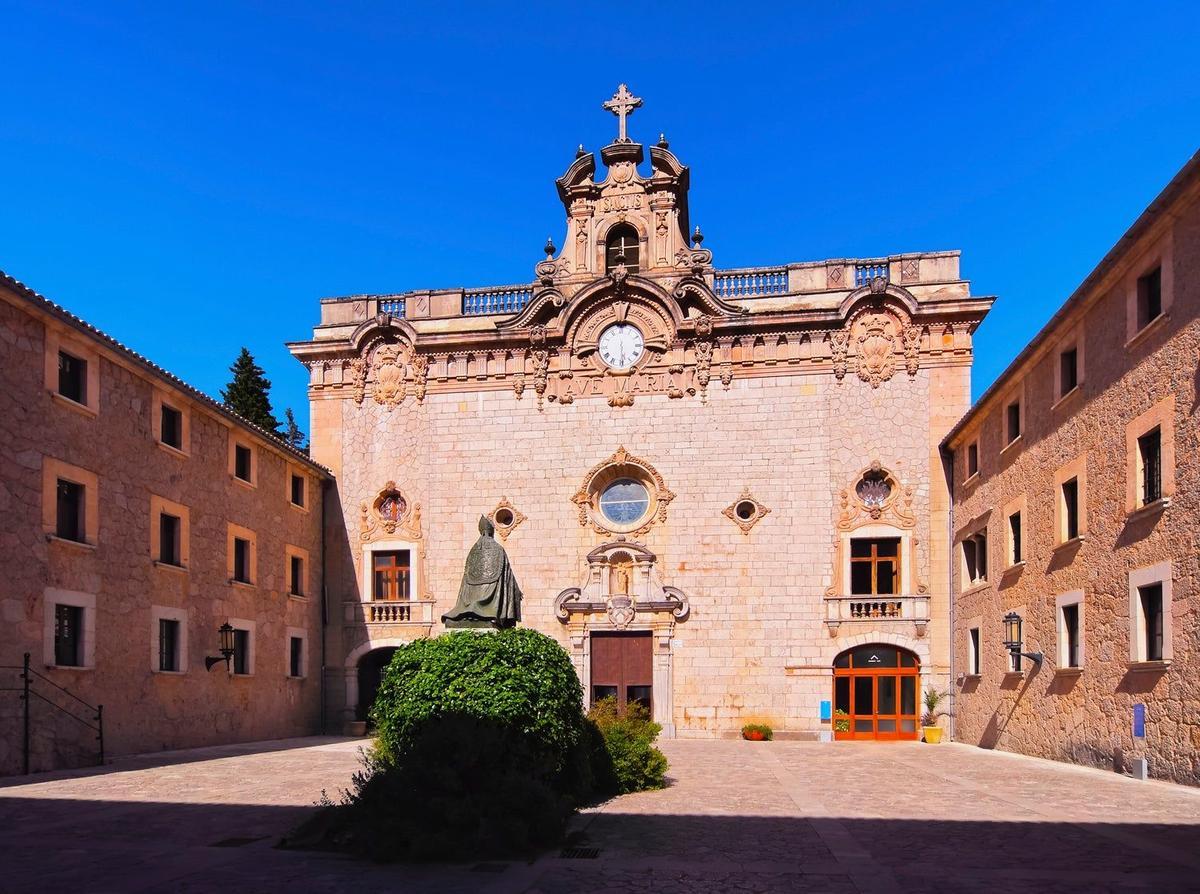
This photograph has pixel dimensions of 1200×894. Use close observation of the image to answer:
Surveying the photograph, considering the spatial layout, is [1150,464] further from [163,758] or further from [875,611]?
[163,758]

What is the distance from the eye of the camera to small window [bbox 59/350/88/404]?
62.6 ft

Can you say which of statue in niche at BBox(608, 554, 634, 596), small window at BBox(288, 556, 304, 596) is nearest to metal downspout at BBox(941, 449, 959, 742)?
statue in niche at BBox(608, 554, 634, 596)

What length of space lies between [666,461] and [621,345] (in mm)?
3500

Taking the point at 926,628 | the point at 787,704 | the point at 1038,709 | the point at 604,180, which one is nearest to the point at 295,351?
the point at 604,180

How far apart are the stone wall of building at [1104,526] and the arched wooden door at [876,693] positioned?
8.13ft

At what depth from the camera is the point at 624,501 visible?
28.7m

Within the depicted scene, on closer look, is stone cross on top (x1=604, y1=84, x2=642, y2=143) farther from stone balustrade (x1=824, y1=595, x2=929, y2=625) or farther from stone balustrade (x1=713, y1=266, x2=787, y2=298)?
stone balustrade (x1=824, y1=595, x2=929, y2=625)

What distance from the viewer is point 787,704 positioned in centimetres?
2680

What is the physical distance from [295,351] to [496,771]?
74.5 feet

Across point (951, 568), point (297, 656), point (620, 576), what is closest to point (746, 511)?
point (620, 576)

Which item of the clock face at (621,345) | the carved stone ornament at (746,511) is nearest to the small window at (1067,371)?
the carved stone ornament at (746,511)

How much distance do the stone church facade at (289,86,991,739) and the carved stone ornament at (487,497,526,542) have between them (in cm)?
6

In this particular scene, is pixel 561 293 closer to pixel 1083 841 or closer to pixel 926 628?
pixel 926 628

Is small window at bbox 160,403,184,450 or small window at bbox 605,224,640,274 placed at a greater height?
small window at bbox 605,224,640,274
